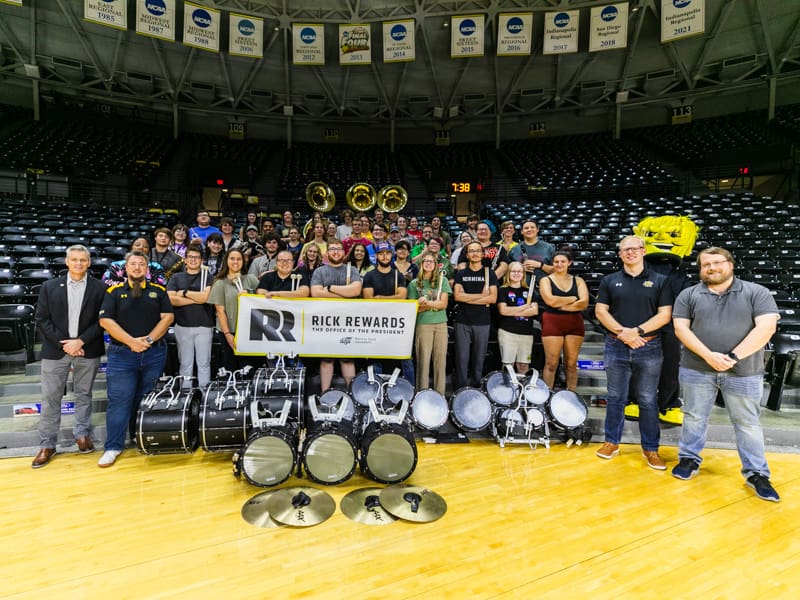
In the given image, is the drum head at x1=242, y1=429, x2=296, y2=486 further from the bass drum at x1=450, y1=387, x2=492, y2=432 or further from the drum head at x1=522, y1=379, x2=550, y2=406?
the drum head at x1=522, y1=379, x2=550, y2=406

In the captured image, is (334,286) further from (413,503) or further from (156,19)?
(156,19)

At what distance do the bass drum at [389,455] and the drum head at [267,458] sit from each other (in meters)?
0.59

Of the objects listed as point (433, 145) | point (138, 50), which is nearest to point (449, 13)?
point (433, 145)

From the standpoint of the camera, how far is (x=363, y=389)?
4266 millimetres

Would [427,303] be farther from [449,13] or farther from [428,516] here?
[449,13]

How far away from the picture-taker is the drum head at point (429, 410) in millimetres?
3990

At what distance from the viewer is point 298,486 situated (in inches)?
131

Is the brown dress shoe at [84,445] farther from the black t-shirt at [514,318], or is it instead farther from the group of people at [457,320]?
the black t-shirt at [514,318]

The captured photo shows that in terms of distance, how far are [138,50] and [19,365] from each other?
15.4 m

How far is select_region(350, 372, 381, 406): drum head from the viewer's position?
4199 mm

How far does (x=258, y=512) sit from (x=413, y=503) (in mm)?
1093

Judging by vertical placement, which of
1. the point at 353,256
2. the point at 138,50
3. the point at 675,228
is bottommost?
the point at 353,256

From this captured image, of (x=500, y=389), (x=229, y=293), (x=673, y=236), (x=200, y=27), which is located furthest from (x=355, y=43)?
(x=500, y=389)

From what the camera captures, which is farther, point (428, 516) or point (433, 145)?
point (433, 145)
